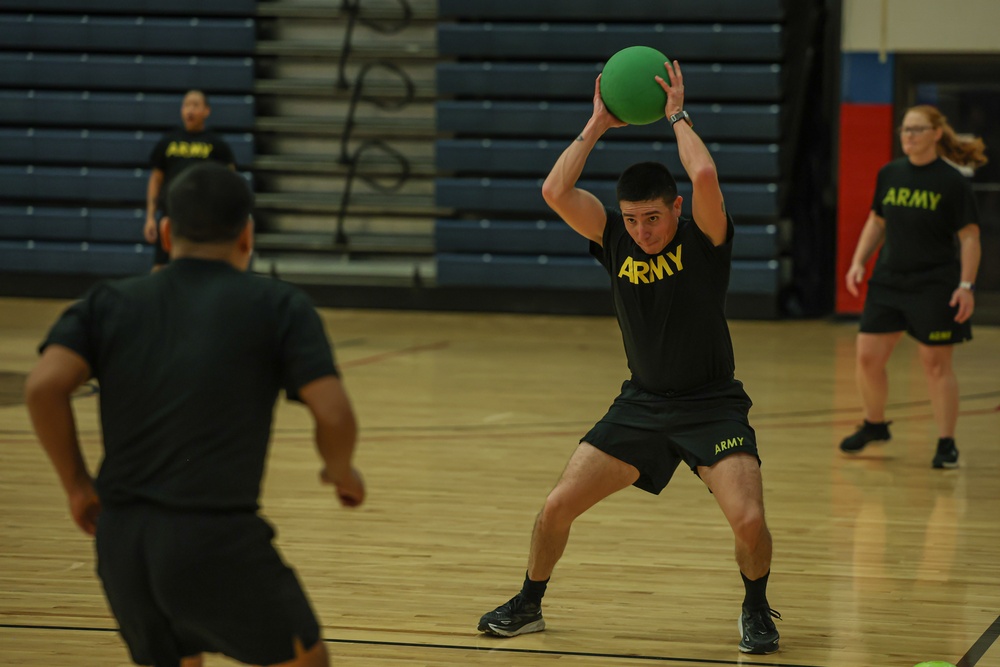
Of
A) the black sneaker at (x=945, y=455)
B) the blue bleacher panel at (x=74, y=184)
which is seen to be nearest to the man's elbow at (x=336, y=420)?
the black sneaker at (x=945, y=455)

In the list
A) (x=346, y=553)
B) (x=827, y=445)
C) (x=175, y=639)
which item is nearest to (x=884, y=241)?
(x=827, y=445)

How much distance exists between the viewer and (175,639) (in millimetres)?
2475

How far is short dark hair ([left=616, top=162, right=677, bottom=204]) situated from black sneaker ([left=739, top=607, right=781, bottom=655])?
1197mm

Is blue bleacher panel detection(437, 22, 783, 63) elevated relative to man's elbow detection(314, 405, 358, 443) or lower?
elevated

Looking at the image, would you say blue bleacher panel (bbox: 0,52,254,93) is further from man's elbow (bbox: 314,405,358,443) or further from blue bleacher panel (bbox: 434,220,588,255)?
man's elbow (bbox: 314,405,358,443)

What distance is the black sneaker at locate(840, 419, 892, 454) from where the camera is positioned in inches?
254

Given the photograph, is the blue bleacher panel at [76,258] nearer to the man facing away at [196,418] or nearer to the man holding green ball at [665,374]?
the man holding green ball at [665,374]

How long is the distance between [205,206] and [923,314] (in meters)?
4.51

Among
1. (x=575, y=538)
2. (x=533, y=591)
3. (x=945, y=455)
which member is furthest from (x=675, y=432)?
(x=945, y=455)

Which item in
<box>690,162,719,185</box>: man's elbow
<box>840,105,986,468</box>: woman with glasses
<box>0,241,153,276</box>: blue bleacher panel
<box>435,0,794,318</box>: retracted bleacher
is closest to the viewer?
<box>690,162,719,185</box>: man's elbow

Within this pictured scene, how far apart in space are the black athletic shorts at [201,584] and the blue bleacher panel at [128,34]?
9791mm

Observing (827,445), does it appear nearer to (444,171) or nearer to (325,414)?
(325,414)

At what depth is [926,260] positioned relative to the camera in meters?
6.18

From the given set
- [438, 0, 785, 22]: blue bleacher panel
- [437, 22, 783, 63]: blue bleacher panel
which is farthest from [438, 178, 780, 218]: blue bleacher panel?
[438, 0, 785, 22]: blue bleacher panel
